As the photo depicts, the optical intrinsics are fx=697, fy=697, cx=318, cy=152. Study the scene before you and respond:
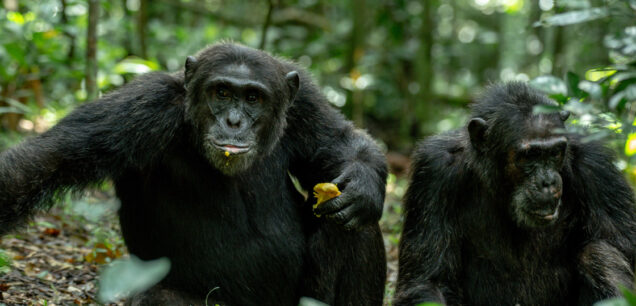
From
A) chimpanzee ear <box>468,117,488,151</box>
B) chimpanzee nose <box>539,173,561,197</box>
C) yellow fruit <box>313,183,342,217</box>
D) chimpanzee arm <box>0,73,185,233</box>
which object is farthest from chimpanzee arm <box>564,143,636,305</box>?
chimpanzee arm <box>0,73,185,233</box>

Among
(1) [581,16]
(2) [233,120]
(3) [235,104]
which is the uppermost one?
(1) [581,16]

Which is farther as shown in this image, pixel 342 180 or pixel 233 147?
pixel 342 180

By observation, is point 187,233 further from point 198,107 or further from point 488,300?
point 488,300

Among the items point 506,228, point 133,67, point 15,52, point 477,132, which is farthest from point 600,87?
point 15,52

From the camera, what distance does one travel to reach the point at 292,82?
23.6 ft

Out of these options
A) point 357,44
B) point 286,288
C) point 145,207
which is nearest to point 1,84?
point 145,207

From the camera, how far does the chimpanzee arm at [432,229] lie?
6.95 m

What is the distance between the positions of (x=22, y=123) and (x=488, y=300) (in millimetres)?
10879

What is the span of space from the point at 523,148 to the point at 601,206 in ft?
3.96

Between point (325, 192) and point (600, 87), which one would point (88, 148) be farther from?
point (600, 87)

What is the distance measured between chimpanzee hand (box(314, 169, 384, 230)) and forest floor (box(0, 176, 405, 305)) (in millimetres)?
2020

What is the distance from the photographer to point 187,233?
683cm

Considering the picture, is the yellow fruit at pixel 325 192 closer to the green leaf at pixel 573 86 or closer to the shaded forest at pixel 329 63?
the shaded forest at pixel 329 63

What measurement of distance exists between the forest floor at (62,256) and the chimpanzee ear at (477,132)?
2596 mm
